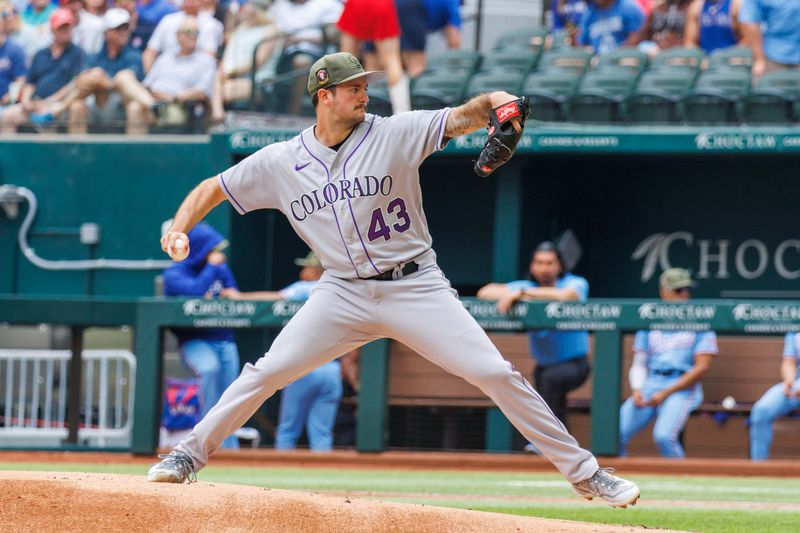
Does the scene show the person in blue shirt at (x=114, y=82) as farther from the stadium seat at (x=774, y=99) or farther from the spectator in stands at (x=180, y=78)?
the stadium seat at (x=774, y=99)

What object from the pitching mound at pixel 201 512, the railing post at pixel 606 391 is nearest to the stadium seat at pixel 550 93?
the railing post at pixel 606 391

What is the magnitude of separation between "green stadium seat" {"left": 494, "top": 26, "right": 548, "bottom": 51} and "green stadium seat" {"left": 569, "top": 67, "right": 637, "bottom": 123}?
109 cm

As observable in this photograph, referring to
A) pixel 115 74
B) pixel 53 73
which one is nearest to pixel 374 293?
pixel 115 74

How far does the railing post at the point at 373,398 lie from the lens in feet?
29.6

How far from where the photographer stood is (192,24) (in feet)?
39.7

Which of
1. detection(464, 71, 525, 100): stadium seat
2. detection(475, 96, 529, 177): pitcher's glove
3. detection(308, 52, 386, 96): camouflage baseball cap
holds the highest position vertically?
detection(464, 71, 525, 100): stadium seat

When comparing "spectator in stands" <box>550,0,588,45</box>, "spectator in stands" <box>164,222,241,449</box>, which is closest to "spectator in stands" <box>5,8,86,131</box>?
"spectator in stands" <box>164,222,241,449</box>

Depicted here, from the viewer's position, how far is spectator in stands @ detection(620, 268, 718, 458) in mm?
8875

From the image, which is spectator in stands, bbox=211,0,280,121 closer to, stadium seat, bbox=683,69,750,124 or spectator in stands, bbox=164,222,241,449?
spectator in stands, bbox=164,222,241,449

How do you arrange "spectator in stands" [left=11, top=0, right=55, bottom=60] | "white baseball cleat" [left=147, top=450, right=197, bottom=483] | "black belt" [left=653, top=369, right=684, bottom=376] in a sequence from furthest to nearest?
1. "spectator in stands" [left=11, top=0, right=55, bottom=60]
2. "black belt" [left=653, top=369, right=684, bottom=376]
3. "white baseball cleat" [left=147, top=450, right=197, bottom=483]

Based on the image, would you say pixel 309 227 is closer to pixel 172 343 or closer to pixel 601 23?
pixel 172 343

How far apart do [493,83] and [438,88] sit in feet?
1.56

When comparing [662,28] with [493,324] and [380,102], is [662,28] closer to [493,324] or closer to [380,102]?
[380,102]

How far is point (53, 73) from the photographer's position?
12.7 meters
